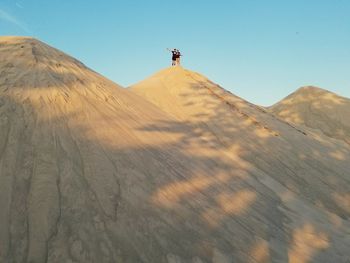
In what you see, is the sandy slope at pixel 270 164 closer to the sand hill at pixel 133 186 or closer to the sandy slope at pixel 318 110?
the sand hill at pixel 133 186

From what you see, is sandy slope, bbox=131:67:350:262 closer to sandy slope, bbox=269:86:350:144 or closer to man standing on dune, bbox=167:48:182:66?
man standing on dune, bbox=167:48:182:66

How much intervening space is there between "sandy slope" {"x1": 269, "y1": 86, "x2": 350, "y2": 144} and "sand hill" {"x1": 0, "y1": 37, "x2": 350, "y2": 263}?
1400 centimetres

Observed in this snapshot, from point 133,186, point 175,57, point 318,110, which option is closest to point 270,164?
point 133,186

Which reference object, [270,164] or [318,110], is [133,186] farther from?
[318,110]

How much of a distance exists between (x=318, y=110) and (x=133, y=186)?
Result: 21684 millimetres

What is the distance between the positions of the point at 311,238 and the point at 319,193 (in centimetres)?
268

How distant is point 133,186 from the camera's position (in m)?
4.59

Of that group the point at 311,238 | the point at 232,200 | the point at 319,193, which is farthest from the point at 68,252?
the point at 319,193

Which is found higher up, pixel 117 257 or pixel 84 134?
pixel 84 134

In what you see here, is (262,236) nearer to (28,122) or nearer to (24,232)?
(24,232)

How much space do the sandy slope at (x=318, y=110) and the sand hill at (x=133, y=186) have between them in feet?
45.9

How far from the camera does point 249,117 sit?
1098cm

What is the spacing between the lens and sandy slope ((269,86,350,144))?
21938mm

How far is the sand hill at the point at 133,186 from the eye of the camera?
3607 mm
